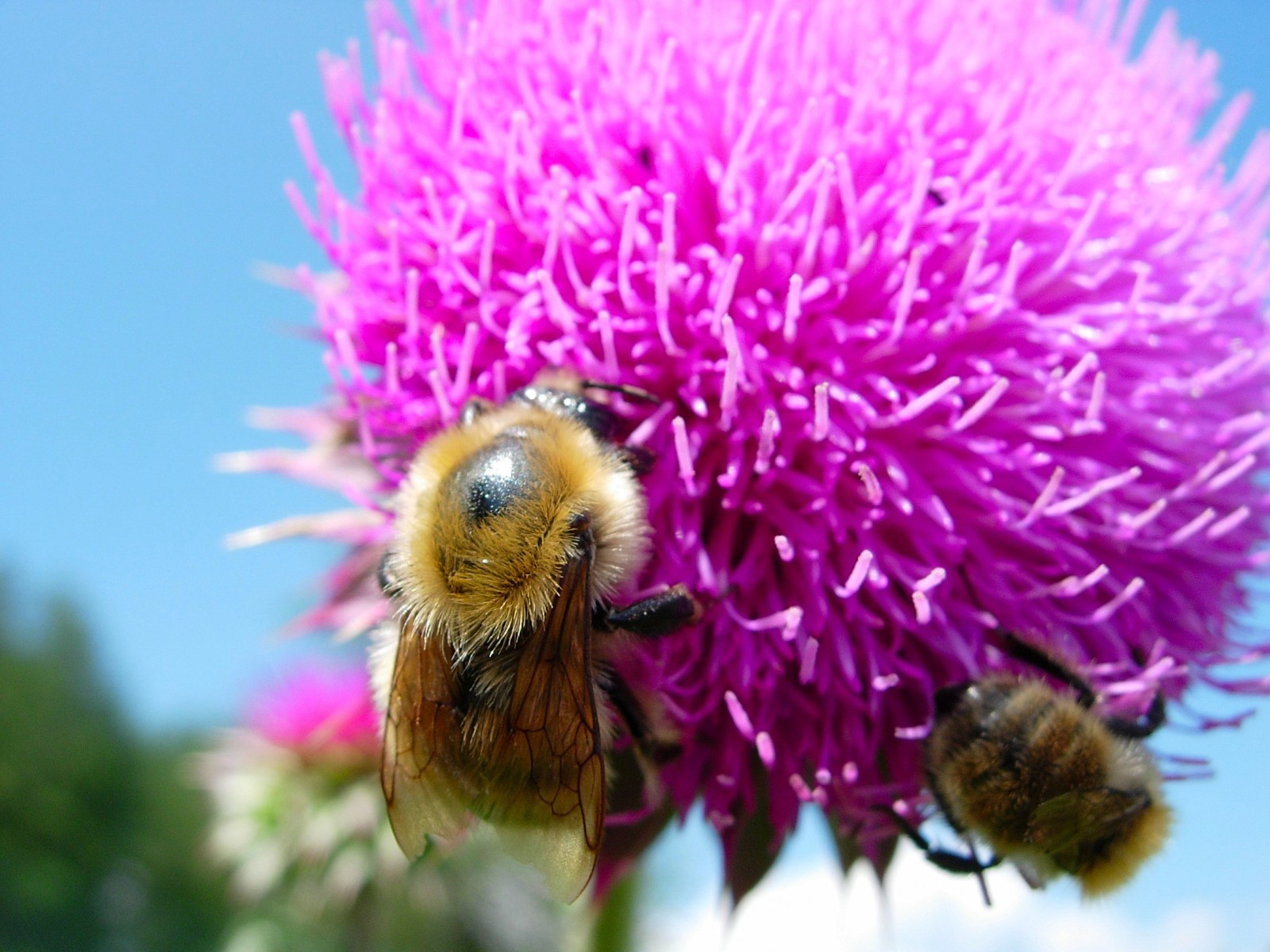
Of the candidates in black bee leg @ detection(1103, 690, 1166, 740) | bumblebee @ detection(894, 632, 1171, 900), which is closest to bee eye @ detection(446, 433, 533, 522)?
bumblebee @ detection(894, 632, 1171, 900)

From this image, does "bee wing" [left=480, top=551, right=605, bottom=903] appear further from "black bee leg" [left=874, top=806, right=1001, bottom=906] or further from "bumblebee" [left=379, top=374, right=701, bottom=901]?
"black bee leg" [left=874, top=806, right=1001, bottom=906]

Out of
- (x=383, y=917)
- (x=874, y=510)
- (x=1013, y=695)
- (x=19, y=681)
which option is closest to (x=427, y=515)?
(x=874, y=510)

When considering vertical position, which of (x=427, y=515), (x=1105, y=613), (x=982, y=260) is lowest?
(x=427, y=515)

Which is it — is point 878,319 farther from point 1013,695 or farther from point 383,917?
point 383,917

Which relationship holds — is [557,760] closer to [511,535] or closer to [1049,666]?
[511,535]

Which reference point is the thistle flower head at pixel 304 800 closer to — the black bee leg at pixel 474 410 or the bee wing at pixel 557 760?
the black bee leg at pixel 474 410

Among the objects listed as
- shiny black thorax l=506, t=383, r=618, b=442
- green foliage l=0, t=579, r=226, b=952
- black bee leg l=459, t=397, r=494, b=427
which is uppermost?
shiny black thorax l=506, t=383, r=618, b=442

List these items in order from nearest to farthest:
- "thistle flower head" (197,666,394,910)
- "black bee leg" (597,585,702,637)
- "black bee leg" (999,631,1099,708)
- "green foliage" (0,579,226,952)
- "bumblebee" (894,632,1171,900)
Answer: "black bee leg" (597,585,702,637)
"bumblebee" (894,632,1171,900)
"black bee leg" (999,631,1099,708)
"thistle flower head" (197,666,394,910)
"green foliage" (0,579,226,952)

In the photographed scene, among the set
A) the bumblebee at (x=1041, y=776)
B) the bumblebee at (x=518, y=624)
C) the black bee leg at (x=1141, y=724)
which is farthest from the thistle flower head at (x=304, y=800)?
the black bee leg at (x=1141, y=724)

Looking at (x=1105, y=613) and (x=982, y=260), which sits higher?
(x=982, y=260)
